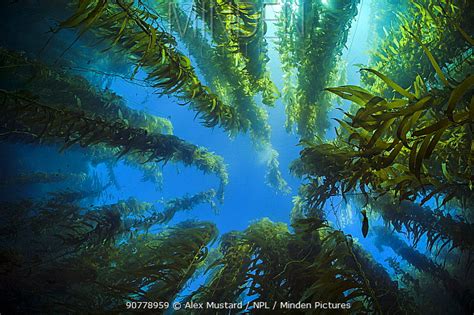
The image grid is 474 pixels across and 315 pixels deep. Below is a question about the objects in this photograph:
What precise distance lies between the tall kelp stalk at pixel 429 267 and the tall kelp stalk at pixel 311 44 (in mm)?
3261

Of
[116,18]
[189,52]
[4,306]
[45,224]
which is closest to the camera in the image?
[116,18]

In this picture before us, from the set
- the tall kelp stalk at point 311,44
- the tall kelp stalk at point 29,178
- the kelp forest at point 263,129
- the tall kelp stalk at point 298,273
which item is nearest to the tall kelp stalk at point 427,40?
the kelp forest at point 263,129

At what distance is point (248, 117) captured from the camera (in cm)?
488

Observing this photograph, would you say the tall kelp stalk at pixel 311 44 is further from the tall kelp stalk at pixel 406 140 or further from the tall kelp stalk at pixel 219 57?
the tall kelp stalk at pixel 406 140

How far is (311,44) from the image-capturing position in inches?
117

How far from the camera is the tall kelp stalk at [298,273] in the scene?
4.85ft

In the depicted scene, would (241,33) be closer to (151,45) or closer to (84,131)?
(151,45)

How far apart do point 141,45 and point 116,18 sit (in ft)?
1.43

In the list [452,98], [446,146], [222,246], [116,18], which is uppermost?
[116,18]

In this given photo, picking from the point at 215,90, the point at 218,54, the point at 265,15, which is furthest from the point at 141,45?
the point at 215,90

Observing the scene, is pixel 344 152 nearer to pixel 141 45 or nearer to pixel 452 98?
pixel 452 98

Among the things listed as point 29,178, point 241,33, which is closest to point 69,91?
point 241,33

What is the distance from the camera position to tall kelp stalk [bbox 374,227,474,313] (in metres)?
3.07

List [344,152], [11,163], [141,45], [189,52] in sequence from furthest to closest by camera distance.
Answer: [11,163], [189,52], [141,45], [344,152]
